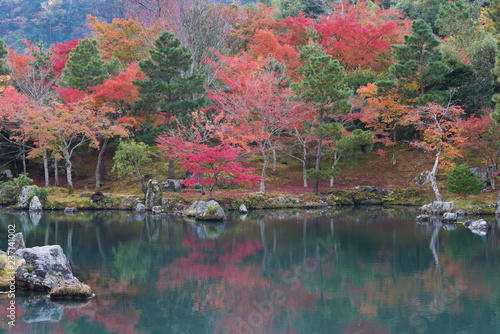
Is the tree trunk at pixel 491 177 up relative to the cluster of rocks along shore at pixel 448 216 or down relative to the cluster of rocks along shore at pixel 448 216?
up

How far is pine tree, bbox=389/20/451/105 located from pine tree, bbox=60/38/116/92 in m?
15.8

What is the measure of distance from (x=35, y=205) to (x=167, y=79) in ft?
29.5

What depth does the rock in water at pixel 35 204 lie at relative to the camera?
2225 cm

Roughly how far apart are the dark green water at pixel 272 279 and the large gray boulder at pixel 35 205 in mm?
4350

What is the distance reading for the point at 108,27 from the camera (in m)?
32.3

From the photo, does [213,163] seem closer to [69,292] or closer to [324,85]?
[324,85]

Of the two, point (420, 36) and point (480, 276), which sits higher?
point (420, 36)

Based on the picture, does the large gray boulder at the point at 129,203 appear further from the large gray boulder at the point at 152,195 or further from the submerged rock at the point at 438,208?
the submerged rock at the point at 438,208

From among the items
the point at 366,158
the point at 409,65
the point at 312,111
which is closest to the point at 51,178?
the point at 312,111

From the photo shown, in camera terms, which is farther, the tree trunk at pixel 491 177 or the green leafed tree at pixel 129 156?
the green leafed tree at pixel 129 156

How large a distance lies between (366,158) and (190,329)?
80.5 ft

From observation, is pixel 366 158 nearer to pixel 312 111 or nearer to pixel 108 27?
pixel 312 111

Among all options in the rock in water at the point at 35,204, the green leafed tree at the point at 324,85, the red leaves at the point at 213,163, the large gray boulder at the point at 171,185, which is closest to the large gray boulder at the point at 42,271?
the red leaves at the point at 213,163

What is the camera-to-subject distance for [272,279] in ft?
33.8
